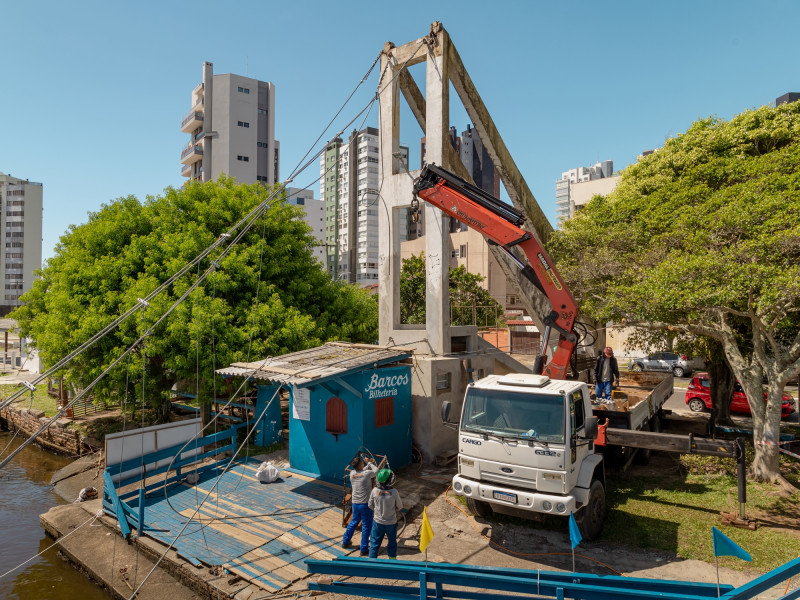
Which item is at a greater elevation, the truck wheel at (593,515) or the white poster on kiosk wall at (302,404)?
the white poster on kiosk wall at (302,404)

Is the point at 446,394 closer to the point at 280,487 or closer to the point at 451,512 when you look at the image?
the point at 451,512

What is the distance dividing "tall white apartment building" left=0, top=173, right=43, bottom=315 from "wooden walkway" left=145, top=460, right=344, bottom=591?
9352cm

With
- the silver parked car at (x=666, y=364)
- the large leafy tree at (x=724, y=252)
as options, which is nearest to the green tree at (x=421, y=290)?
the silver parked car at (x=666, y=364)

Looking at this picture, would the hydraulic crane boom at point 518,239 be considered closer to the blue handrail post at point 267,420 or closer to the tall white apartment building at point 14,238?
the blue handrail post at point 267,420

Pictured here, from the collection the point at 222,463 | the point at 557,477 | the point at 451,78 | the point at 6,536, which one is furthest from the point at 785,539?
the point at 6,536

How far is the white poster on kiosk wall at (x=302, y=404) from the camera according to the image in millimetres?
13748

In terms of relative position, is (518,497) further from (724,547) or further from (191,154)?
(191,154)

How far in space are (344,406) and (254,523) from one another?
3.58 meters

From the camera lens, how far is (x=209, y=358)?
54.1 ft

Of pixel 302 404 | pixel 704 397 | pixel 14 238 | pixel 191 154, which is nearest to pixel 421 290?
pixel 704 397

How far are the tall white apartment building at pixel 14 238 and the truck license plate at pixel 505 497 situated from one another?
9988 centimetres

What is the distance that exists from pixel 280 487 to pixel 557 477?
23.3ft

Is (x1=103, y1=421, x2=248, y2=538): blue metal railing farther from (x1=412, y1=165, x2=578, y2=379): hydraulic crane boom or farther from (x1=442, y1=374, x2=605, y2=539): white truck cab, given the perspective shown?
(x1=412, y1=165, x2=578, y2=379): hydraulic crane boom

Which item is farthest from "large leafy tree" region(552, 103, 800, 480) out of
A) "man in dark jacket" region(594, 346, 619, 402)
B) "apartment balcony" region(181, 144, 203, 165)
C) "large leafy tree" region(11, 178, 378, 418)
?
"apartment balcony" region(181, 144, 203, 165)
